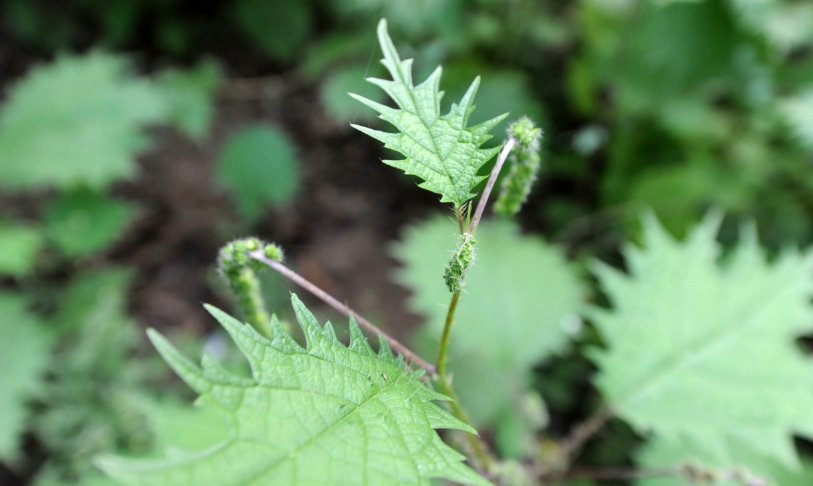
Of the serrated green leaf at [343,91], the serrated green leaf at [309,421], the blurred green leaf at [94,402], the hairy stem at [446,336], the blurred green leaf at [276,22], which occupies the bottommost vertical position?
the serrated green leaf at [309,421]

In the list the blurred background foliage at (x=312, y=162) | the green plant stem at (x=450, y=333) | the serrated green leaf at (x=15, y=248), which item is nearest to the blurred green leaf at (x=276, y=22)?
the blurred background foliage at (x=312, y=162)

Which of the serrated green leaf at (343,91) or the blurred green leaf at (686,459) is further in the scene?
the serrated green leaf at (343,91)

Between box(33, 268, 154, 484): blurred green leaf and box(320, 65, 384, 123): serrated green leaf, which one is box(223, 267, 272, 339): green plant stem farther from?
box(320, 65, 384, 123): serrated green leaf

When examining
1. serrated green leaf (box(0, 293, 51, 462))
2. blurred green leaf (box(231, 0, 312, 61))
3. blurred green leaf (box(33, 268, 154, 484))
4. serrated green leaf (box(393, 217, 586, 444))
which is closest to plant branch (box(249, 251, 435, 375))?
serrated green leaf (box(393, 217, 586, 444))

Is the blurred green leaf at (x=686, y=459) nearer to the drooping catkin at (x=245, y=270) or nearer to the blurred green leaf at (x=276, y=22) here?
the drooping catkin at (x=245, y=270)

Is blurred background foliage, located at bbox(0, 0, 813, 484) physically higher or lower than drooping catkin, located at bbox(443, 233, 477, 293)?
higher

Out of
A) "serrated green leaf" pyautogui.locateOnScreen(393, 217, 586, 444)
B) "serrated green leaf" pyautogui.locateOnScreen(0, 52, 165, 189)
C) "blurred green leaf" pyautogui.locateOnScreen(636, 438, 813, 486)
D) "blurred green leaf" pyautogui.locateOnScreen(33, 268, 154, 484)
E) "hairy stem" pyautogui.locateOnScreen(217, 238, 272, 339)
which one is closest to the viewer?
"hairy stem" pyautogui.locateOnScreen(217, 238, 272, 339)
